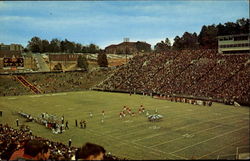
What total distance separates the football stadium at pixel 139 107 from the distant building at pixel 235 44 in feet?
0.47

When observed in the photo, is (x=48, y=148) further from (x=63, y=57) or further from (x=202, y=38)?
(x=63, y=57)

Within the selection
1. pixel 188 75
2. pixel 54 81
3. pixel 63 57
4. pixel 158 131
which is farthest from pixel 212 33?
pixel 158 131

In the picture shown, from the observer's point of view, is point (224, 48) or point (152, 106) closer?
point (152, 106)

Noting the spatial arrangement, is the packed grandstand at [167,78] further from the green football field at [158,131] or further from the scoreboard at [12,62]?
the green football field at [158,131]

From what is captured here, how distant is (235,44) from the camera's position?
140 feet

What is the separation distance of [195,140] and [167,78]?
29376 millimetres

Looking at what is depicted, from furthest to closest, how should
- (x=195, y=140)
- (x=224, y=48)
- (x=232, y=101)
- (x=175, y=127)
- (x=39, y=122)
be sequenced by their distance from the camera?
1. (x=224, y=48)
2. (x=232, y=101)
3. (x=39, y=122)
4. (x=175, y=127)
5. (x=195, y=140)

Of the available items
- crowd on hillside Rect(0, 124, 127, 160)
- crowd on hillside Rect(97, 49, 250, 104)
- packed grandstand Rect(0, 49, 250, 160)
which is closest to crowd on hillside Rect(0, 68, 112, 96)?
packed grandstand Rect(0, 49, 250, 160)

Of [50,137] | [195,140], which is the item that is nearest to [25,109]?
[50,137]

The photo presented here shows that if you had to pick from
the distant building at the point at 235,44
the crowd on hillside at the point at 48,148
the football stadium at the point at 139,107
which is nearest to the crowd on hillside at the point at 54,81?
the football stadium at the point at 139,107

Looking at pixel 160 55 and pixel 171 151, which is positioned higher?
pixel 160 55

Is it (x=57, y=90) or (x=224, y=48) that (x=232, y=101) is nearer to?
(x=224, y=48)

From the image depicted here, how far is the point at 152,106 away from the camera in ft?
104

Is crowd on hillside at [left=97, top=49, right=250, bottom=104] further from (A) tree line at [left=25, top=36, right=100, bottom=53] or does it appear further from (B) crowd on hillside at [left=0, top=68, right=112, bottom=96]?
(A) tree line at [left=25, top=36, right=100, bottom=53]
